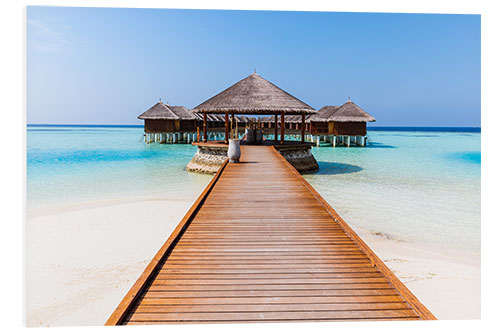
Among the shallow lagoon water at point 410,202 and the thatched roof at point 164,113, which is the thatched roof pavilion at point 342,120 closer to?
the shallow lagoon water at point 410,202

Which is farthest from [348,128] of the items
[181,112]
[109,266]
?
[109,266]

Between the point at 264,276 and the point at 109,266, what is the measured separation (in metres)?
3.31

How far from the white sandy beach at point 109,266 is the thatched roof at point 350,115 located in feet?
73.1

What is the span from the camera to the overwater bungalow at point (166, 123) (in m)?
31.0

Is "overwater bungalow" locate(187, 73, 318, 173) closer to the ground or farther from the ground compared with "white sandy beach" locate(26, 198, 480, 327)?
farther from the ground

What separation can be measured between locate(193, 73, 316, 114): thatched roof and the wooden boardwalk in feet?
30.0

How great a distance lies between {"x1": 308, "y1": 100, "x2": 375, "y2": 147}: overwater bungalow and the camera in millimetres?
27500

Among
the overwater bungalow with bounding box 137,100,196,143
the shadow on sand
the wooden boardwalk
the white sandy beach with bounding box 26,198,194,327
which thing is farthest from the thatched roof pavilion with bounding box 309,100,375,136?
the wooden boardwalk

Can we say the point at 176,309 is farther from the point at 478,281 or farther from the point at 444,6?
the point at 444,6

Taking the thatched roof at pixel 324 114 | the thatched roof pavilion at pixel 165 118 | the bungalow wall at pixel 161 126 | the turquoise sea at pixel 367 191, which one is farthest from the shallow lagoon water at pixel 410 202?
the bungalow wall at pixel 161 126

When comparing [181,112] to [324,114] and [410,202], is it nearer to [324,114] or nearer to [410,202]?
[324,114]

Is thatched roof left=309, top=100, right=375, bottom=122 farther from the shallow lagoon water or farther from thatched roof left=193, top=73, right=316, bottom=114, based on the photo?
thatched roof left=193, top=73, right=316, bottom=114

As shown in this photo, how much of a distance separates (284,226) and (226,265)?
128cm

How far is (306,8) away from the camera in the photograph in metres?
4.25
